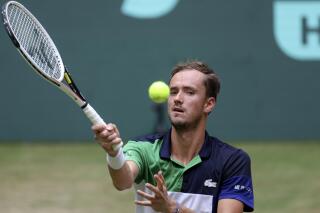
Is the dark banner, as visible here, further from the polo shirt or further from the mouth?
the mouth

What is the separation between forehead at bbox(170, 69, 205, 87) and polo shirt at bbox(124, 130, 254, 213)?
1.16ft

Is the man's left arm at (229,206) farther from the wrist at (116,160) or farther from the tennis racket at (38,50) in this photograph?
the tennis racket at (38,50)

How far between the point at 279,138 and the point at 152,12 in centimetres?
305

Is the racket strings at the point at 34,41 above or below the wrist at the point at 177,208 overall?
above

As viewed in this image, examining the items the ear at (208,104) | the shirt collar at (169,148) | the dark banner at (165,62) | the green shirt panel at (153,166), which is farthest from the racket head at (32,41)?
the dark banner at (165,62)

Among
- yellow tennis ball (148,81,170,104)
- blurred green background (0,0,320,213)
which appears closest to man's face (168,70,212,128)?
yellow tennis ball (148,81,170,104)

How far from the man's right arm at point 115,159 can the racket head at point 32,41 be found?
49cm

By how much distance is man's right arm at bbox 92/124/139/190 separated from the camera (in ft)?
11.8

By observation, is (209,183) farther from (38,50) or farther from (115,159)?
(38,50)

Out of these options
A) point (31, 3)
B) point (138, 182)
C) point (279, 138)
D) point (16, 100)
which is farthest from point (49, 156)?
point (138, 182)

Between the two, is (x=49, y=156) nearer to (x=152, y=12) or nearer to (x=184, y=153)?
(x=152, y=12)

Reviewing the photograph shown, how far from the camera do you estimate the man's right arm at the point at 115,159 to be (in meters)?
3.61

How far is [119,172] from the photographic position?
12.6ft

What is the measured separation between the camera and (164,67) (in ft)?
41.4
